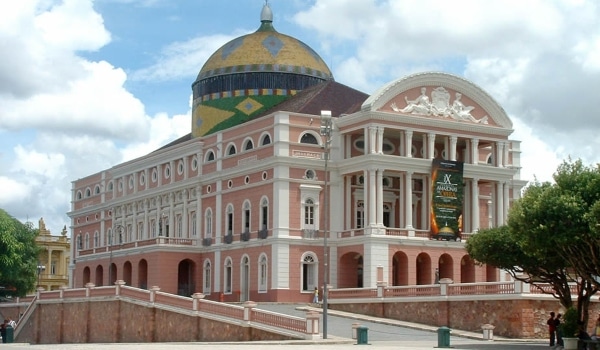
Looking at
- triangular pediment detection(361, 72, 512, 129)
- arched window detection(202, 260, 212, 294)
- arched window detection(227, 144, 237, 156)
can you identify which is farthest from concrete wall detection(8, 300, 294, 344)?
triangular pediment detection(361, 72, 512, 129)

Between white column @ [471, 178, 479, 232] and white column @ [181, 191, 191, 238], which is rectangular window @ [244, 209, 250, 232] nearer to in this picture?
white column @ [181, 191, 191, 238]

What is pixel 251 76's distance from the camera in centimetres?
7562

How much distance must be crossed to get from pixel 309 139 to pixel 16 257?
2715 centimetres

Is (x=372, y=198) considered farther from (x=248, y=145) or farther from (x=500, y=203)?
(x=248, y=145)

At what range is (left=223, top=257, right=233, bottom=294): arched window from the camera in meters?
68.9

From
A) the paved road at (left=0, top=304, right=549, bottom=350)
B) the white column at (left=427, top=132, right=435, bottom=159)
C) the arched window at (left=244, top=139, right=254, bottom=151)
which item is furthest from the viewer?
the arched window at (left=244, top=139, right=254, bottom=151)

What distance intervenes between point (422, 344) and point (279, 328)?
674cm

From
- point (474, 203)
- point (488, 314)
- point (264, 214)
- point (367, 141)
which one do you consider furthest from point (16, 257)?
Result: point (488, 314)

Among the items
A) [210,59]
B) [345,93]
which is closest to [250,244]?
[345,93]

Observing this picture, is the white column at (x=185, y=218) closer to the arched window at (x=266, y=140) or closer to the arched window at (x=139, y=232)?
the arched window at (x=139, y=232)

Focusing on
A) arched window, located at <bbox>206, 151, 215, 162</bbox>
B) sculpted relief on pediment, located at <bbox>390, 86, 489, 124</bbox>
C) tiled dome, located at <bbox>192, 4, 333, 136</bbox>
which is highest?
tiled dome, located at <bbox>192, 4, 333, 136</bbox>

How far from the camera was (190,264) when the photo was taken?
239ft

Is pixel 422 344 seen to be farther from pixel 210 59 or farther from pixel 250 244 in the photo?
pixel 210 59

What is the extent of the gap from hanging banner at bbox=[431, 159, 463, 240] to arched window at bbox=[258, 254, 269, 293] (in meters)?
9.52
